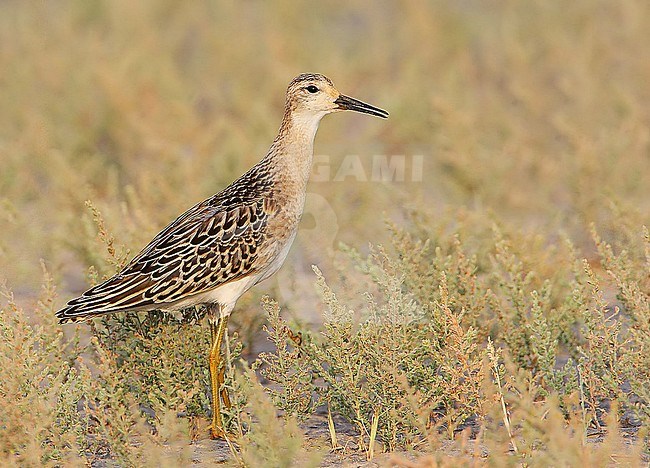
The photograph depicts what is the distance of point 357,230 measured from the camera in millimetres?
7359

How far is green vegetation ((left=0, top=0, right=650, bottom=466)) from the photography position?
387cm

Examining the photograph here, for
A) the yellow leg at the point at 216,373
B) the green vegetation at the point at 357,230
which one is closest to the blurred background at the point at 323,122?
the green vegetation at the point at 357,230

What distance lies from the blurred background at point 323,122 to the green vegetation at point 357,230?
0.10ft

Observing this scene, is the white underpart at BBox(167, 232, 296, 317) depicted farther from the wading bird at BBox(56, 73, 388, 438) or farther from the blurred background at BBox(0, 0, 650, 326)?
the blurred background at BBox(0, 0, 650, 326)

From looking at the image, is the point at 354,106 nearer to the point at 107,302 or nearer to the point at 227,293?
the point at 227,293

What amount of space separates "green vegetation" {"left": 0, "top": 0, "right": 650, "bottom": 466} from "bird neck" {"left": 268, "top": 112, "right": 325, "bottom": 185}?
50 centimetres

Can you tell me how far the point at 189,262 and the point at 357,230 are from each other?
3.04 metres

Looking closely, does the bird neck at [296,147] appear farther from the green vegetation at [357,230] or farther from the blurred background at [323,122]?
the blurred background at [323,122]

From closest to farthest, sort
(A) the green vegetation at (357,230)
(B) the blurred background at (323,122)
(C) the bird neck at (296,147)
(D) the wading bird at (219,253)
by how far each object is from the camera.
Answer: (A) the green vegetation at (357,230)
(D) the wading bird at (219,253)
(C) the bird neck at (296,147)
(B) the blurred background at (323,122)

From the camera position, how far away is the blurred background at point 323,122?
6879 millimetres

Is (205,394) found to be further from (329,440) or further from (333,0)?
(333,0)

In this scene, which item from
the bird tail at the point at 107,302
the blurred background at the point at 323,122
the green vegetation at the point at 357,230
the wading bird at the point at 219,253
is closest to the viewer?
the green vegetation at the point at 357,230

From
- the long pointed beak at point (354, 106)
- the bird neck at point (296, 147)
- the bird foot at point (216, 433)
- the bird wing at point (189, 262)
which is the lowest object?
the bird foot at point (216, 433)

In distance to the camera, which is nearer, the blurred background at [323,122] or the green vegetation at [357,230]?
the green vegetation at [357,230]
